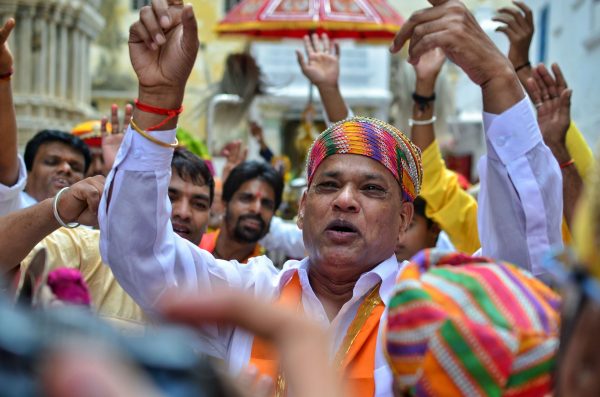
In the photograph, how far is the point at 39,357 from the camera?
106 cm

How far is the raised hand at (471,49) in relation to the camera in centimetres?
297

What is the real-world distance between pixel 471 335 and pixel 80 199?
185 cm

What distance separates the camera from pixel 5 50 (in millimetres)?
3803

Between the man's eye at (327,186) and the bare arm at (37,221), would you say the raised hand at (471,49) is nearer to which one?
the man's eye at (327,186)

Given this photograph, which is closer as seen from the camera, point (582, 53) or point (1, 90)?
point (1, 90)

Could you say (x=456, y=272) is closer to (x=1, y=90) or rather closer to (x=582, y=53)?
(x=1, y=90)

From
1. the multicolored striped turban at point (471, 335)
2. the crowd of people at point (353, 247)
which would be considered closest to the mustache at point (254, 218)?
the crowd of people at point (353, 247)

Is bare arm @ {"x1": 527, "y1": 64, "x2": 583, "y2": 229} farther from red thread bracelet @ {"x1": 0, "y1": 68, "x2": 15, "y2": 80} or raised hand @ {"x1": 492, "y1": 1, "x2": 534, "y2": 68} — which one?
red thread bracelet @ {"x1": 0, "y1": 68, "x2": 15, "y2": 80}

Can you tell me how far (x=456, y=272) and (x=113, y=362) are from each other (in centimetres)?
73

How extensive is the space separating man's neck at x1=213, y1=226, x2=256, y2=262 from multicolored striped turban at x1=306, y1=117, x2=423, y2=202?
234 centimetres

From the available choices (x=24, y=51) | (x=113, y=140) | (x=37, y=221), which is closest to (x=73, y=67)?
(x=24, y=51)

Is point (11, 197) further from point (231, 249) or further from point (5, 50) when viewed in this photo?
point (231, 249)

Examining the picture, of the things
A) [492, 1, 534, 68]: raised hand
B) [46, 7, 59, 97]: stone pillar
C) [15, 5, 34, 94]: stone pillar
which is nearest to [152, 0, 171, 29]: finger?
[492, 1, 534, 68]: raised hand

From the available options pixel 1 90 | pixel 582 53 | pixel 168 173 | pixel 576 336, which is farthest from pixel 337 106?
pixel 582 53
